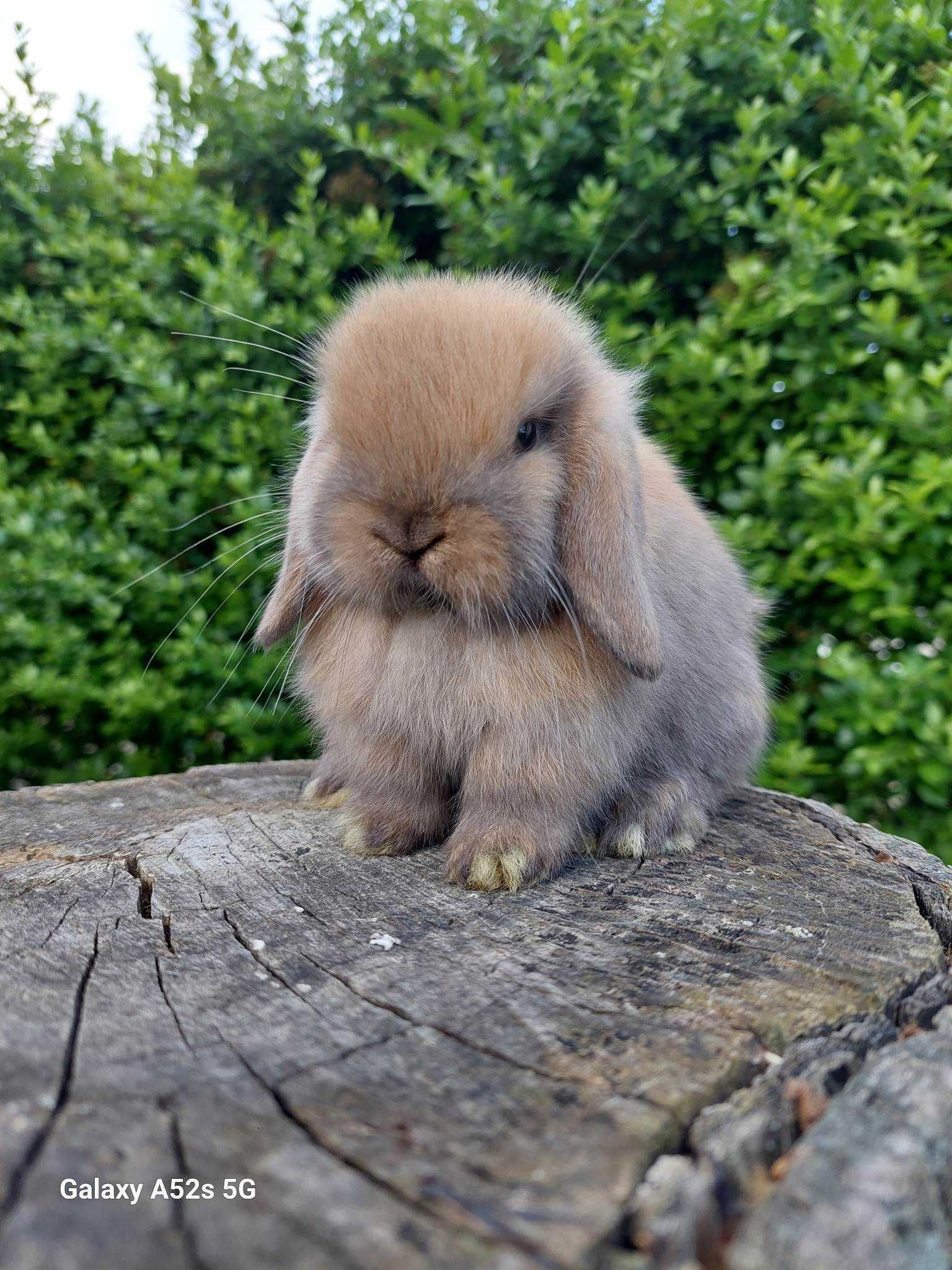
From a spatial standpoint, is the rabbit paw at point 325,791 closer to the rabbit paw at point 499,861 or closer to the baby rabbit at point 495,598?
the baby rabbit at point 495,598

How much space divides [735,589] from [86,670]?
2.34 meters

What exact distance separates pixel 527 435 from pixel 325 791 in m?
1.19

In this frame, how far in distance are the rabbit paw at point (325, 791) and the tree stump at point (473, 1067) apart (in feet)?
1.71

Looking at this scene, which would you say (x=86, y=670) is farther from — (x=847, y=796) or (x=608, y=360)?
(x=847, y=796)

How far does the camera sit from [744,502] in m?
3.38

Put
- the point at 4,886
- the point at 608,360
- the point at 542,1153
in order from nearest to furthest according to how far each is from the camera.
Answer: the point at 542,1153 < the point at 4,886 < the point at 608,360

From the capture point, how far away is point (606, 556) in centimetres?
186

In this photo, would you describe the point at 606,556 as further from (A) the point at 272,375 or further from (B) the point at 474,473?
(A) the point at 272,375

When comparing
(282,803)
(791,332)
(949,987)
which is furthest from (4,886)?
(791,332)

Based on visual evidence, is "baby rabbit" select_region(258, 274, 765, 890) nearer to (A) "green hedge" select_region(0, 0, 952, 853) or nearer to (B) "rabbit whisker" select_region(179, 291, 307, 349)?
(B) "rabbit whisker" select_region(179, 291, 307, 349)

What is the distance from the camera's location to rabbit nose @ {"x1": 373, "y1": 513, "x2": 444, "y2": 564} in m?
1.70

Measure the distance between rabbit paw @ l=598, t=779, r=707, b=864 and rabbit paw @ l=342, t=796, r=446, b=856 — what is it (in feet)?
1.32

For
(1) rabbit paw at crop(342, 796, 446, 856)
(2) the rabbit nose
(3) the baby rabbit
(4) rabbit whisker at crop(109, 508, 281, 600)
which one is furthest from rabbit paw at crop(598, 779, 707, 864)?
(4) rabbit whisker at crop(109, 508, 281, 600)

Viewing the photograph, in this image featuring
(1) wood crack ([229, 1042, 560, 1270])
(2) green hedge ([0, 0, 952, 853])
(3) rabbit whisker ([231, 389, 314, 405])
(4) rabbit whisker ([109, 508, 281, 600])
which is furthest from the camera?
(2) green hedge ([0, 0, 952, 853])
